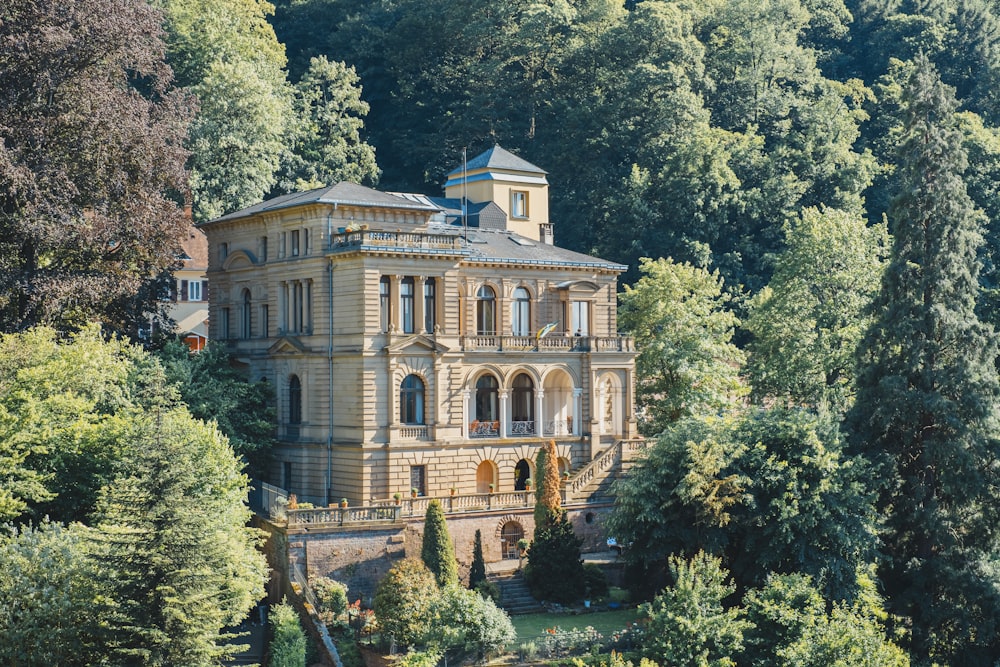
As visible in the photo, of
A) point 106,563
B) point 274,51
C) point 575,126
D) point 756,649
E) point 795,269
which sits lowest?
point 756,649

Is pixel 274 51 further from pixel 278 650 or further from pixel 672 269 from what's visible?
pixel 278 650

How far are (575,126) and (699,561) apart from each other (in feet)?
178

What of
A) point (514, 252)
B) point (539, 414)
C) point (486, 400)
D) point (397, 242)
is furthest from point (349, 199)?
point (539, 414)

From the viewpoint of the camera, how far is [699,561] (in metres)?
50.8

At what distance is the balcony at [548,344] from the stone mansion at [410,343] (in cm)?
8

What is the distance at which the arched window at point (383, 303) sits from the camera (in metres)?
61.5

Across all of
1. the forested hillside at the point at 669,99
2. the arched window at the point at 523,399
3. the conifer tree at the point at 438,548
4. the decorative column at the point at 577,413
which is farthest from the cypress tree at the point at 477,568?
the forested hillside at the point at 669,99

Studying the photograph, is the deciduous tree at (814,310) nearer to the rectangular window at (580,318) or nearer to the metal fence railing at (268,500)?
the rectangular window at (580,318)

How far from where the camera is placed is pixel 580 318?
233ft

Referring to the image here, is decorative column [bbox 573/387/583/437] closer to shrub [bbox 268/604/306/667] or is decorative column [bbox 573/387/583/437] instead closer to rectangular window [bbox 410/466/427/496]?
rectangular window [bbox 410/466/427/496]

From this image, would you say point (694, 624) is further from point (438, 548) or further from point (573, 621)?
point (438, 548)

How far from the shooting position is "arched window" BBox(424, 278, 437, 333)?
62844 millimetres

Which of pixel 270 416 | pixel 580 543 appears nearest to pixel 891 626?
pixel 580 543

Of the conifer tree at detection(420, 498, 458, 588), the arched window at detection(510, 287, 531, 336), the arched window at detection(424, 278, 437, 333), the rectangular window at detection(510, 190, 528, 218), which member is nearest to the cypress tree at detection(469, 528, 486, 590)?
the conifer tree at detection(420, 498, 458, 588)
